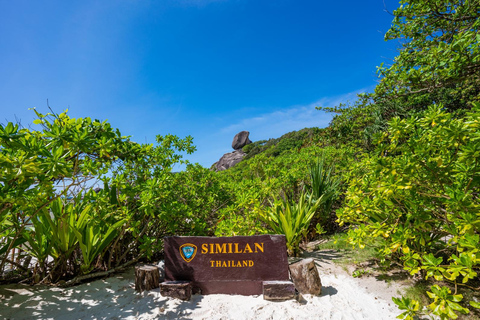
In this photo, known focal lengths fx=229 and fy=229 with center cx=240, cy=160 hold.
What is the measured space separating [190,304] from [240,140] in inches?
1937

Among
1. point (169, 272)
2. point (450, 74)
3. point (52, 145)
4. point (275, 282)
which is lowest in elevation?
point (275, 282)

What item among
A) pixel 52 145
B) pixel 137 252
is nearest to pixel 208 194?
pixel 137 252

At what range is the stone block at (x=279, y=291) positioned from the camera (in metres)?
2.83

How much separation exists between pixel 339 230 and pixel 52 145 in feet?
18.8

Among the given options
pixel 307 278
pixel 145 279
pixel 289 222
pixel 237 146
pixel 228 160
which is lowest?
pixel 307 278

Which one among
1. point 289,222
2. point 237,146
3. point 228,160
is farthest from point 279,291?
point 237,146

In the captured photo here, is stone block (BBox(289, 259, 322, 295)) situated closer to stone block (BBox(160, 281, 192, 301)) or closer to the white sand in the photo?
the white sand

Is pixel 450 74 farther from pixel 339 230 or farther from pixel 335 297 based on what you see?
pixel 339 230

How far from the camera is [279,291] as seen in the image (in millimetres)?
2844

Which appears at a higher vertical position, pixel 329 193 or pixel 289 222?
pixel 329 193

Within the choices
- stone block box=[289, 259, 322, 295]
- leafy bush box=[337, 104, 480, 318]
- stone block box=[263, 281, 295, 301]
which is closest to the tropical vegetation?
leafy bush box=[337, 104, 480, 318]

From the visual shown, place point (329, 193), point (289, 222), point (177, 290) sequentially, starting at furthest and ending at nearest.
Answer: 1. point (329, 193)
2. point (289, 222)
3. point (177, 290)

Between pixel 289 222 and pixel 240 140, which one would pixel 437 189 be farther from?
pixel 240 140

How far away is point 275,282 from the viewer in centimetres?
293
